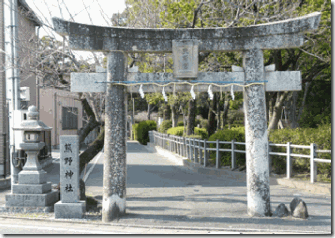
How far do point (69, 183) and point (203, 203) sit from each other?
3.53 m

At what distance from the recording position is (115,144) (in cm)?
732

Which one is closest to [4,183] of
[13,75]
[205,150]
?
[13,75]

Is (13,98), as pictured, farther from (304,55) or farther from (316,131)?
(304,55)

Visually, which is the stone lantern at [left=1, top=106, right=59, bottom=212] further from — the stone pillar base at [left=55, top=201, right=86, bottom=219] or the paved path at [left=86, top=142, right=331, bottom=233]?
the paved path at [left=86, top=142, right=331, bottom=233]

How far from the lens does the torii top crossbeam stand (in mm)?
7277

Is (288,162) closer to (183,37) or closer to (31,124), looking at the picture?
(183,37)

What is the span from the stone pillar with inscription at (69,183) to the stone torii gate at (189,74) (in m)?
0.77

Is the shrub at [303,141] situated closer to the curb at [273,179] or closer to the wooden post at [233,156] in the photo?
the curb at [273,179]

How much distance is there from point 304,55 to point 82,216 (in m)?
11.9

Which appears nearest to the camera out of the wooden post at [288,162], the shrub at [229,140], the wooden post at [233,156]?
the wooden post at [288,162]

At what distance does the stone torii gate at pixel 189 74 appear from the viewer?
725cm

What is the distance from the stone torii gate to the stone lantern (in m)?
2.22

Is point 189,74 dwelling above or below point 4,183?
above

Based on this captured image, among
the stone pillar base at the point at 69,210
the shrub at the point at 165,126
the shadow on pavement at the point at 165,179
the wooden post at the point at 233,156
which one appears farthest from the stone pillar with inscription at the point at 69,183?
the shrub at the point at 165,126
